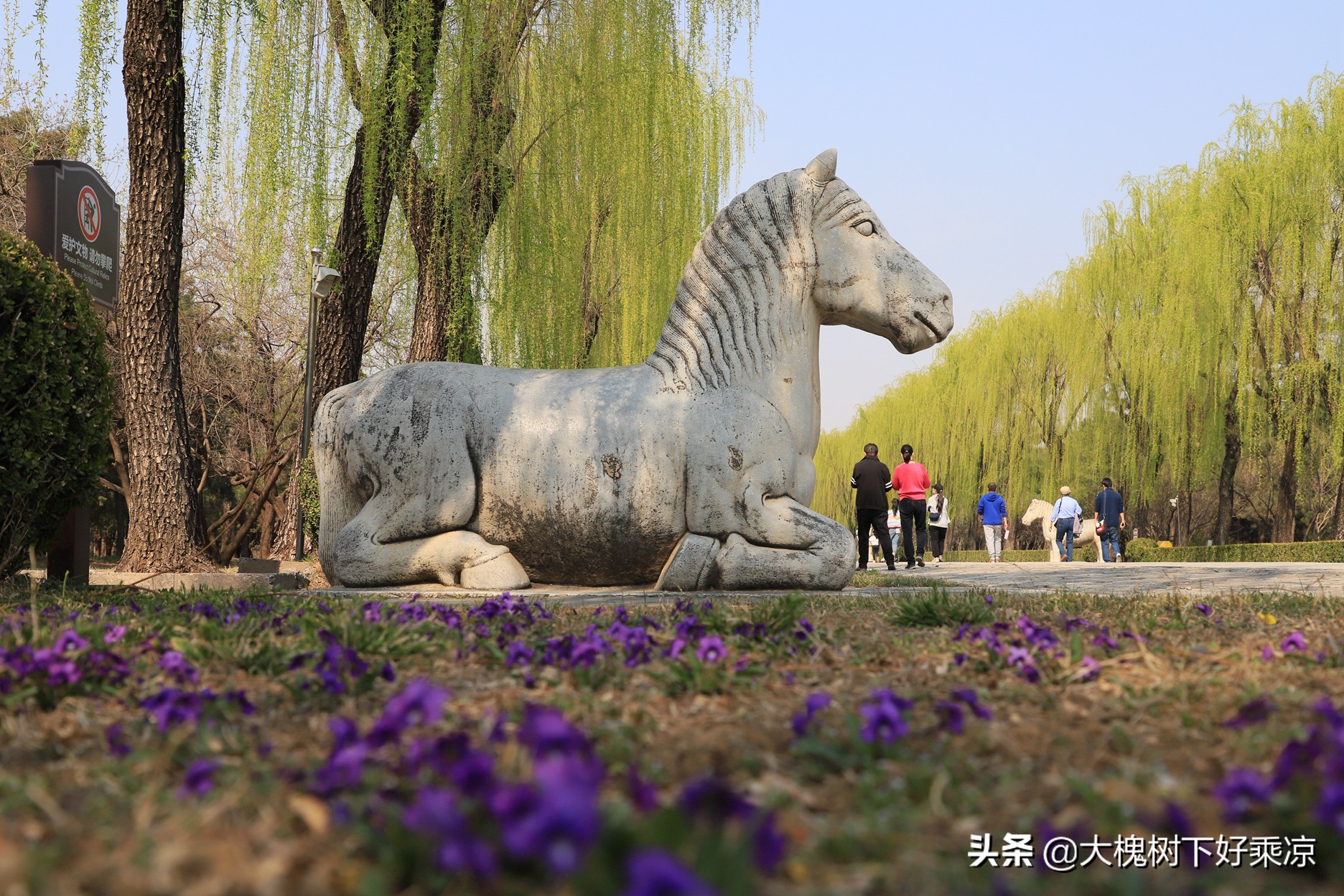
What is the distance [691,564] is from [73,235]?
4899 millimetres

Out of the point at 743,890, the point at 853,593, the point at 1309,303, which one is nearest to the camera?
the point at 743,890

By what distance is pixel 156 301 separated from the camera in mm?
7750

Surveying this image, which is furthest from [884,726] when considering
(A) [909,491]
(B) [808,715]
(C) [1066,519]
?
(C) [1066,519]

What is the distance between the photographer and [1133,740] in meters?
1.91

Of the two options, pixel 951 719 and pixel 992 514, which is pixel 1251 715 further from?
pixel 992 514

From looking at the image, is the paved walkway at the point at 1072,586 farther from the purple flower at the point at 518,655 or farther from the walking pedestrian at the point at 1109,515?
the walking pedestrian at the point at 1109,515

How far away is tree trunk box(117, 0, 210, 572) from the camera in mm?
7359

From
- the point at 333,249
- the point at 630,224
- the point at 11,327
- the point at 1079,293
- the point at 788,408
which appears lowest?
the point at 788,408

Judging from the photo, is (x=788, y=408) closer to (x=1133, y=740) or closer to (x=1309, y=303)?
(x=1133, y=740)

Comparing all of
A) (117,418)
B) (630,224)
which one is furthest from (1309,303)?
(117,418)

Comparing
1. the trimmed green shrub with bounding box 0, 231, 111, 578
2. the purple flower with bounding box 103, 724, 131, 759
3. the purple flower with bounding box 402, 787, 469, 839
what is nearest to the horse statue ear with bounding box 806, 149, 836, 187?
the trimmed green shrub with bounding box 0, 231, 111, 578

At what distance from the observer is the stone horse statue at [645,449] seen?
219 inches

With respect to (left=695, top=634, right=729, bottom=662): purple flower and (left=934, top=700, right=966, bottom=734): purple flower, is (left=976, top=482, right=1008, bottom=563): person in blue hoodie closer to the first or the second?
(left=695, top=634, right=729, bottom=662): purple flower

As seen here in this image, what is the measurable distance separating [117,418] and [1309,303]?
2295 cm
